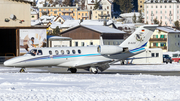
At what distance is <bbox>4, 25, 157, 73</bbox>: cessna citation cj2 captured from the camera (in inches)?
1278

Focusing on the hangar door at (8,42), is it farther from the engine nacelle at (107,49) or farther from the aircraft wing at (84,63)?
the engine nacelle at (107,49)

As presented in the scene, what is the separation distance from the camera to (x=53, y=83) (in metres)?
22.7

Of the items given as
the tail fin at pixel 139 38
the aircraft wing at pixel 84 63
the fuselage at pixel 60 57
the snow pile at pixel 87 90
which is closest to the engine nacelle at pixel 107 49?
the fuselage at pixel 60 57

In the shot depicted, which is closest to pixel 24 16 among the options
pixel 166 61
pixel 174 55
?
pixel 166 61

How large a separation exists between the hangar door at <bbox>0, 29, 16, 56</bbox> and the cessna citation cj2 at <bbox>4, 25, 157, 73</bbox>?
28.9m

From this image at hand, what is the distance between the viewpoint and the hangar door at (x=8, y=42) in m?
61.8

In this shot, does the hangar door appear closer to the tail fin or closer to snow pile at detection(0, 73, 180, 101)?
the tail fin

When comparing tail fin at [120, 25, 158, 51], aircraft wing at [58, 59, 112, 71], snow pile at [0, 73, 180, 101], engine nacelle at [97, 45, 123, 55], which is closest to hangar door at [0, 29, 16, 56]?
aircraft wing at [58, 59, 112, 71]

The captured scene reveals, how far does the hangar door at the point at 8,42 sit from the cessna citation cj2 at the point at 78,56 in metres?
28.9

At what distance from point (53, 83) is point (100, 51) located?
37.4 feet

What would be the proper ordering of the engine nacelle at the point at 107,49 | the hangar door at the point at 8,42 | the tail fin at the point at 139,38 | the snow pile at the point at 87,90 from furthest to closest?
the hangar door at the point at 8,42
the tail fin at the point at 139,38
the engine nacelle at the point at 107,49
the snow pile at the point at 87,90

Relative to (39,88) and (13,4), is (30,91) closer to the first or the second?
(39,88)

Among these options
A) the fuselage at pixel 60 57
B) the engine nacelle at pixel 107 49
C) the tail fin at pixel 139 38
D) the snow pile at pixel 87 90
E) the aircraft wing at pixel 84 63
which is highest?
the tail fin at pixel 139 38

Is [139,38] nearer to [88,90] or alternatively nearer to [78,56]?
[78,56]
